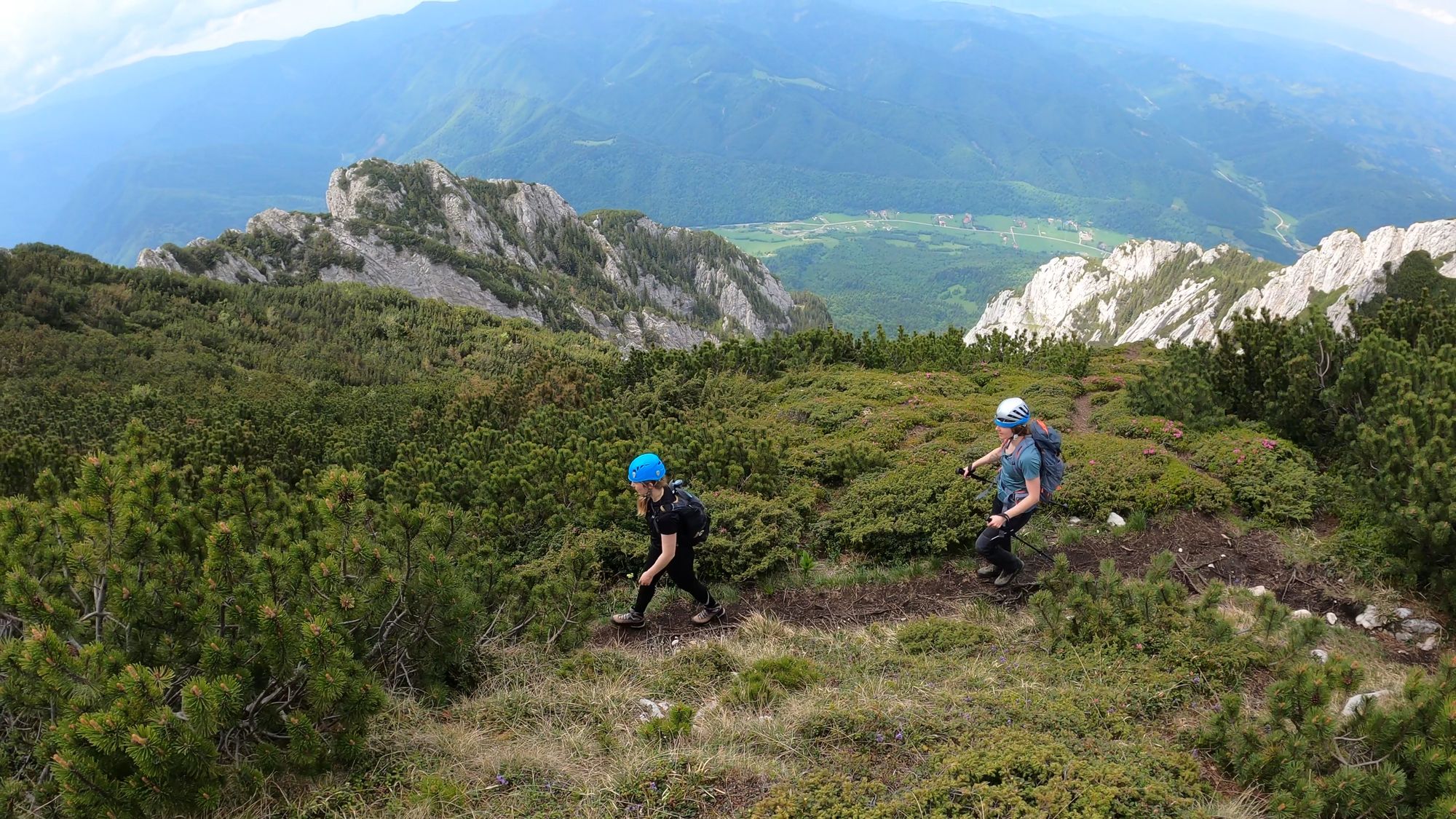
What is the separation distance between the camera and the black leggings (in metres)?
6.65

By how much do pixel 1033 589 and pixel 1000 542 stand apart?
651 mm

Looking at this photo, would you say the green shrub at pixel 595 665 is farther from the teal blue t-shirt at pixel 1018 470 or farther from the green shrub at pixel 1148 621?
the teal blue t-shirt at pixel 1018 470

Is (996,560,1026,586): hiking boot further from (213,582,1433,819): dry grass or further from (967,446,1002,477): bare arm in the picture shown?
(967,446,1002,477): bare arm

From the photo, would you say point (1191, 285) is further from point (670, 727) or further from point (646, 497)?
point (670, 727)

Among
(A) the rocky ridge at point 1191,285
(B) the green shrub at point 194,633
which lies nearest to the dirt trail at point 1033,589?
(B) the green shrub at point 194,633

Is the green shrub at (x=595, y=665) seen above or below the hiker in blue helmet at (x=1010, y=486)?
below

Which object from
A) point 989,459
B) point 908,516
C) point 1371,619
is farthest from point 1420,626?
point 908,516

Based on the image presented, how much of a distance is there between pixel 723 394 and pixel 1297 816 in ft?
39.5

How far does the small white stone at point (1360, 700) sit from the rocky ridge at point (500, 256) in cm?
5947

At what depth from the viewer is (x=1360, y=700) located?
167 inches

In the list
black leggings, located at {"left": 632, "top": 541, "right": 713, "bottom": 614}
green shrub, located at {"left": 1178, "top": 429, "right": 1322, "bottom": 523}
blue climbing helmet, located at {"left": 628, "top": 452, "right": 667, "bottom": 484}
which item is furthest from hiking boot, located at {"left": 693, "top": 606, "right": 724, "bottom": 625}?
green shrub, located at {"left": 1178, "top": 429, "right": 1322, "bottom": 523}

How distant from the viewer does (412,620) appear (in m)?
5.21

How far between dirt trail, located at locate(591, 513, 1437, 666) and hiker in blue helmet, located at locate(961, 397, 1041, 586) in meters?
0.42

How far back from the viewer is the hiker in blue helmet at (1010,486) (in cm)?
645
